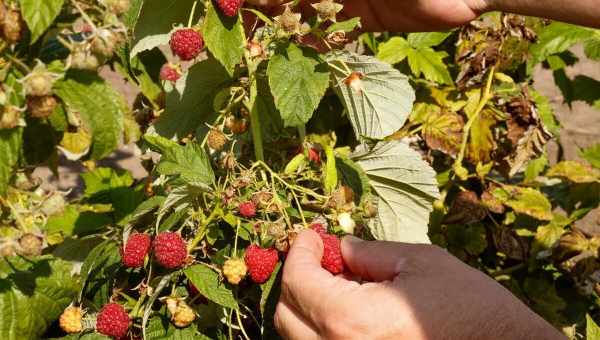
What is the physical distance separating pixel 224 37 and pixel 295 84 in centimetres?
15

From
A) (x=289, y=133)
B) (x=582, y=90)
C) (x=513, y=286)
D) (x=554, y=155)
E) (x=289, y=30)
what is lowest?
(x=554, y=155)

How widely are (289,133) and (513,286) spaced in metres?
1.11

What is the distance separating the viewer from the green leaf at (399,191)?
1544 millimetres

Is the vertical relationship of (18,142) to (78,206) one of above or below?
above

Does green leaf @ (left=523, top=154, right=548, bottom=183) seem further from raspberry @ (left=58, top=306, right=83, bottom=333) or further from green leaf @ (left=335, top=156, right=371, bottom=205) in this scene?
raspberry @ (left=58, top=306, right=83, bottom=333)

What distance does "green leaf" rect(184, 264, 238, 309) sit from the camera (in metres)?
1.19

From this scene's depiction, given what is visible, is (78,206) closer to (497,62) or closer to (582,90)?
(497,62)

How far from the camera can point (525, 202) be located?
86.7 inches

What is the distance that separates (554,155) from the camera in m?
4.32

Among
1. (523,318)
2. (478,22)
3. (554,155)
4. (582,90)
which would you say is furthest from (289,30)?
(554,155)

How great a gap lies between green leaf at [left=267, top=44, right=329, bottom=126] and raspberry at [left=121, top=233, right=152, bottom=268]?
33 centimetres

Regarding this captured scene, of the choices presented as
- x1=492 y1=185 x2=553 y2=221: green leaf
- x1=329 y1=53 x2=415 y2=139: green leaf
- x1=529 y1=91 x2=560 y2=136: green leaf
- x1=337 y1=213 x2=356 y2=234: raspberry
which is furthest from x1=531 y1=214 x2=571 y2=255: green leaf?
x1=337 y1=213 x2=356 y2=234: raspberry

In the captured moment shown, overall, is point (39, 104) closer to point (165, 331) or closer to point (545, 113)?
point (165, 331)

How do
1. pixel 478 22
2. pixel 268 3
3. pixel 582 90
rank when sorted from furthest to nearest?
pixel 582 90 → pixel 478 22 → pixel 268 3
